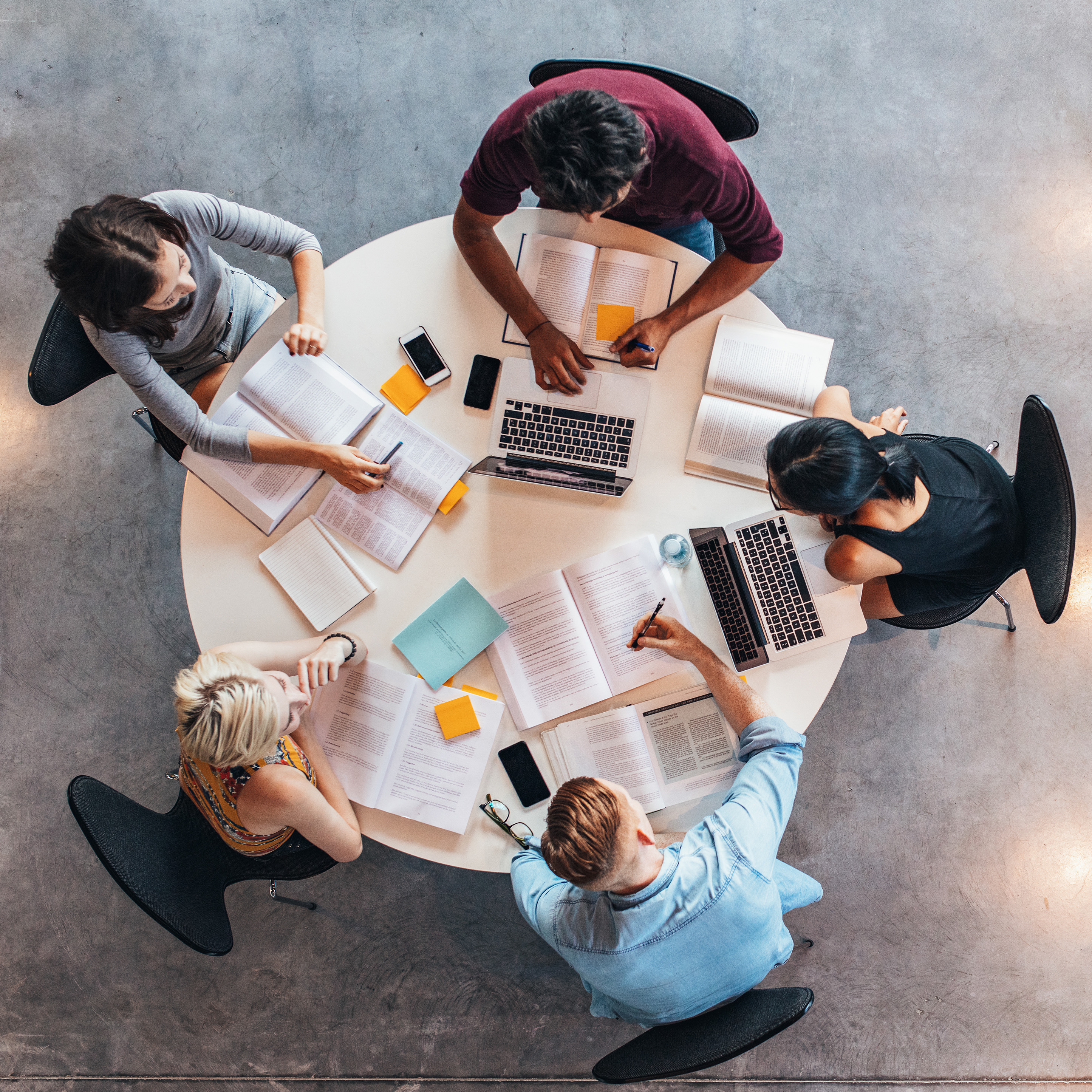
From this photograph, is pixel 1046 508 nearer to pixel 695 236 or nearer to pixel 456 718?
pixel 695 236

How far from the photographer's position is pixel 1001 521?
1.86 metres

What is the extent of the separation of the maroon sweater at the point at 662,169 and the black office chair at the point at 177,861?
1.66 meters

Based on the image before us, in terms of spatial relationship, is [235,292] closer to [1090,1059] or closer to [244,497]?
[244,497]

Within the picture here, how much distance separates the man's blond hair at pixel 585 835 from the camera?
147 centimetres

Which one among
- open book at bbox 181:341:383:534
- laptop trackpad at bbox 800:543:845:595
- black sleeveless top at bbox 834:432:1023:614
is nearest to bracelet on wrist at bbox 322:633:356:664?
open book at bbox 181:341:383:534

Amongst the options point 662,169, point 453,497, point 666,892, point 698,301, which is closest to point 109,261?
point 453,497

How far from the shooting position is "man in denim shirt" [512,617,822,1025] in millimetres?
1505

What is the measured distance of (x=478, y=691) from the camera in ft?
6.02

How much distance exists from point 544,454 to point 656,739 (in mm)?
778

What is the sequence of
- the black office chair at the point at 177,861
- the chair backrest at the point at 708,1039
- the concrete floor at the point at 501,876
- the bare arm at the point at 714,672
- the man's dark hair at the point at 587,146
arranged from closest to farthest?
1. the man's dark hair at the point at 587,146
2. the chair backrest at the point at 708,1039
3. the black office chair at the point at 177,861
4. the bare arm at the point at 714,672
5. the concrete floor at the point at 501,876

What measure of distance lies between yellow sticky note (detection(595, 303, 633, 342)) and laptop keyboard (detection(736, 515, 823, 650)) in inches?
24.4

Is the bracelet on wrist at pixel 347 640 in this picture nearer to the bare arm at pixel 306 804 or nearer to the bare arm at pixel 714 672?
the bare arm at pixel 306 804

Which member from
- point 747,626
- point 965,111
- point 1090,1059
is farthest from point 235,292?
point 1090,1059

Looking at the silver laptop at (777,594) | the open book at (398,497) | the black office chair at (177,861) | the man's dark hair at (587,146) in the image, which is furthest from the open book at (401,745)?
the man's dark hair at (587,146)
